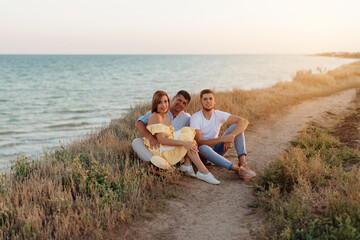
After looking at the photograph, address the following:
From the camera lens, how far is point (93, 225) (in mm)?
3740

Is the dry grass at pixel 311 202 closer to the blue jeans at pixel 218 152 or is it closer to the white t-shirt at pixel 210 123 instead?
the blue jeans at pixel 218 152

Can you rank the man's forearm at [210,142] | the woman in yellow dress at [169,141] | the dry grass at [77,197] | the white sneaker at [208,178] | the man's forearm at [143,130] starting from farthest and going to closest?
1. the man's forearm at [210,142]
2. the man's forearm at [143,130]
3. the white sneaker at [208,178]
4. the woman in yellow dress at [169,141]
5. the dry grass at [77,197]

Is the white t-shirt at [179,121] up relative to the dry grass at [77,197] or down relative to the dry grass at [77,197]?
up

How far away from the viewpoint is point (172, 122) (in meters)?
6.19

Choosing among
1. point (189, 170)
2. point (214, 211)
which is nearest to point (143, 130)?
point (189, 170)

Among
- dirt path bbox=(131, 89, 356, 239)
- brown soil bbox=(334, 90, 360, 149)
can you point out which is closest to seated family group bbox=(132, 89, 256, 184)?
dirt path bbox=(131, 89, 356, 239)

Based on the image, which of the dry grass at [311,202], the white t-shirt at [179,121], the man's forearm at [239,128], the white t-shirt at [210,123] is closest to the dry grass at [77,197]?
the white t-shirt at [179,121]

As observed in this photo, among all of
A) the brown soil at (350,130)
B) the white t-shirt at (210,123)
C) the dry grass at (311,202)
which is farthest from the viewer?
the brown soil at (350,130)

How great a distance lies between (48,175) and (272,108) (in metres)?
9.14

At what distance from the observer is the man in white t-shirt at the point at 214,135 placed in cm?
570

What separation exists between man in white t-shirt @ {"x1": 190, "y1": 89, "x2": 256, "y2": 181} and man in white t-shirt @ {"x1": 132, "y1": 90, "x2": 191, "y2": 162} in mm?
331

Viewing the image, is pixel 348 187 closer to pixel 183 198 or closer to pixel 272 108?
pixel 183 198

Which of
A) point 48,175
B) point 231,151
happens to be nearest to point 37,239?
point 48,175

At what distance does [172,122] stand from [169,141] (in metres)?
0.93
